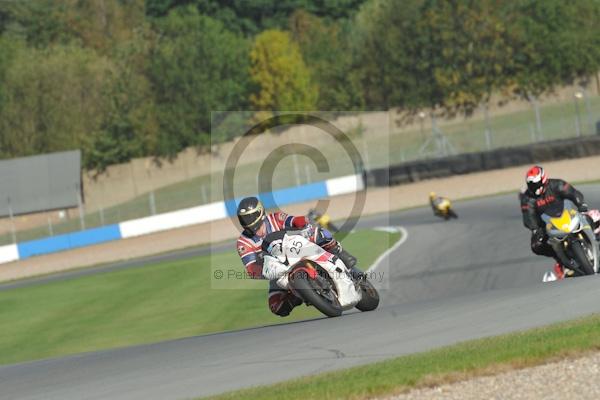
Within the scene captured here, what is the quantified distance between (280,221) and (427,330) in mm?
2558

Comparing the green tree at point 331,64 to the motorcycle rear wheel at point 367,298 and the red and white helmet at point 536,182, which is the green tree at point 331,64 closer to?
the red and white helmet at point 536,182

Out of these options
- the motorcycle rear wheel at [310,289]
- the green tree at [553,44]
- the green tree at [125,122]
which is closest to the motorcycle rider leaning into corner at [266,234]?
the motorcycle rear wheel at [310,289]

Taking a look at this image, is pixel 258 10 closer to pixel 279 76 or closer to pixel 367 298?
pixel 279 76

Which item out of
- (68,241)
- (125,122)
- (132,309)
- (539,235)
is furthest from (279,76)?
(539,235)

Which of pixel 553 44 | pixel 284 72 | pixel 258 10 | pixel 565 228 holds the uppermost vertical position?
pixel 258 10

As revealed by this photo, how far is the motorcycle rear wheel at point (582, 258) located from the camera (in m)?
14.4

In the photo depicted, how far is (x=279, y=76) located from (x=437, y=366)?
69.6 meters

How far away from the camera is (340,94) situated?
76.4 meters

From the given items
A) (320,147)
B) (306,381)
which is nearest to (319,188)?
(320,147)

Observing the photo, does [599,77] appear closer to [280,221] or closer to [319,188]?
[319,188]

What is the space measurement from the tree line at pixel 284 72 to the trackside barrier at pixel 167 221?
24.3 metres

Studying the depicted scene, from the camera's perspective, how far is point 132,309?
2173cm

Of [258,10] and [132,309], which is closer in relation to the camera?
[132,309]

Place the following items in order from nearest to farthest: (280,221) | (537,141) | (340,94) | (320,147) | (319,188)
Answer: (280,221) → (537,141) → (319,188) → (320,147) → (340,94)
